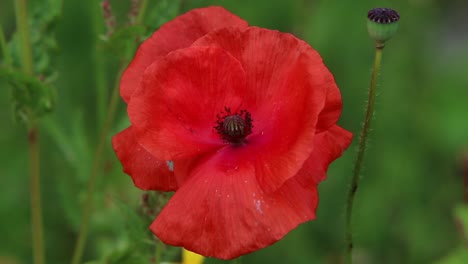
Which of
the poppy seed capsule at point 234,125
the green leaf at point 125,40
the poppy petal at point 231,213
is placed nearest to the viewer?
the poppy petal at point 231,213

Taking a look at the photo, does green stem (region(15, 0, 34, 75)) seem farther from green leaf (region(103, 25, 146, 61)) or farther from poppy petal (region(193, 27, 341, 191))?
poppy petal (region(193, 27, 341, 191))

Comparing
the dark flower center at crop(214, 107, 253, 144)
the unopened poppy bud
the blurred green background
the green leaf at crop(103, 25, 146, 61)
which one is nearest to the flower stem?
the unopened poppy bud

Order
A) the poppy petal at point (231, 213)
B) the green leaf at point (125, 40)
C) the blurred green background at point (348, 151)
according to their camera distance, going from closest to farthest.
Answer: the poppy petal at point (231, 213)
the green leaf at point (125, 40)
the blurred green background at point (348, 151)

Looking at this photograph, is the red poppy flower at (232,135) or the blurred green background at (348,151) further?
the blurred green background at (348,151)

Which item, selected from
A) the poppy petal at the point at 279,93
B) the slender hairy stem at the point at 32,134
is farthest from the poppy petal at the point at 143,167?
the slender hairy stem at the point at 32,134

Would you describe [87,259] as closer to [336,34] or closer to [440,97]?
[336,34]

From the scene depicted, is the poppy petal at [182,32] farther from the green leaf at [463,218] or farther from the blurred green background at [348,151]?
the blurred green background at [348,151]

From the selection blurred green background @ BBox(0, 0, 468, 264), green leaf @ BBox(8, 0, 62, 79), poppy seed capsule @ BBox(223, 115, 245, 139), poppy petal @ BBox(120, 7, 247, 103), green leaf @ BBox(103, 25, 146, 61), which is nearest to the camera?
poppy seed capsule @ BBox(223, 115, 245, 139)

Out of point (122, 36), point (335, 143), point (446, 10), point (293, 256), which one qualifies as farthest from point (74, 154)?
point (446, 10)
